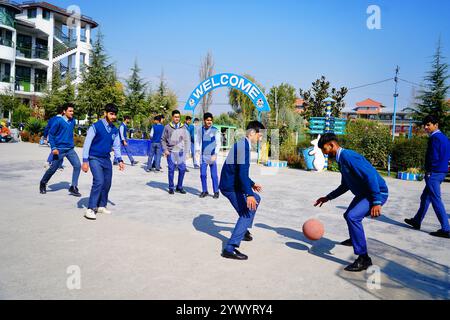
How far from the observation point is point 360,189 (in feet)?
15.7

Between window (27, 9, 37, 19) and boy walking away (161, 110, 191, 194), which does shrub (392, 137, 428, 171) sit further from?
window (27, 9, 37, 19)

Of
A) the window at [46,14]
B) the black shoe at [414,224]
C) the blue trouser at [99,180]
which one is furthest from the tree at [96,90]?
the black shoe at [414,224]

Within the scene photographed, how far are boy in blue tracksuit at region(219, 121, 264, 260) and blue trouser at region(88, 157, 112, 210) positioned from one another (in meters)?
2.72

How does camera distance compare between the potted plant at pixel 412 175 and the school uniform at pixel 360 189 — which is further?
the potted plant at pixel 412 175

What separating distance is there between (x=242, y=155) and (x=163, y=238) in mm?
1874

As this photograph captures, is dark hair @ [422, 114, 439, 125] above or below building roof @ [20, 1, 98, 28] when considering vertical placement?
below

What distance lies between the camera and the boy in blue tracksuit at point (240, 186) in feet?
→ 16.0

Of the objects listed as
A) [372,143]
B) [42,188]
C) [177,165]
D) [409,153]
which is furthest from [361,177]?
[372,143]

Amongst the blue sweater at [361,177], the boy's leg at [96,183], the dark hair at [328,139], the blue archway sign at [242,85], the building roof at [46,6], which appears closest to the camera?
the blue sweater at [361,177]

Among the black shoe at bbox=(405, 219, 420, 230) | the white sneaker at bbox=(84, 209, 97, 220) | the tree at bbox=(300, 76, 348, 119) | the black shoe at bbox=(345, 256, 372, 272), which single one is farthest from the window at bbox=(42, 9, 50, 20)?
the black shoe at bbox=(345, 256, 372, 272)

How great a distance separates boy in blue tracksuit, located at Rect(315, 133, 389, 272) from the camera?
4566 millimetres

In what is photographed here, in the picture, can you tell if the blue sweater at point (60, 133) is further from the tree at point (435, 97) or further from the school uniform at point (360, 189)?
the tree at point (435, 97)

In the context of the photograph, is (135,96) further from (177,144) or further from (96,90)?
(177,144)
